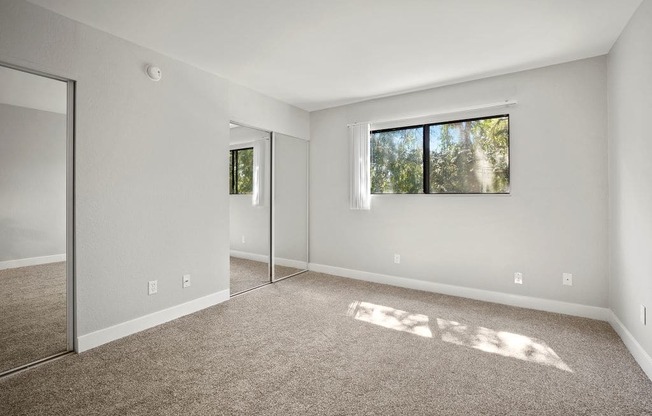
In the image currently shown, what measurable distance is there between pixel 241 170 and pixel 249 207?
0.49m

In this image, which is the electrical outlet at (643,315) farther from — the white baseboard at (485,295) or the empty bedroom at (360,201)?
the white baseboard at (485,295)

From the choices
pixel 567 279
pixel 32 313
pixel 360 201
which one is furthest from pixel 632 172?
pixel 32 313

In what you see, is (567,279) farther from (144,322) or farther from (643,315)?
(144,322)

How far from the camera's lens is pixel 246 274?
4.16 meters

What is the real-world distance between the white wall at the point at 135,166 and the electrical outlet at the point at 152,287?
0.15 ft

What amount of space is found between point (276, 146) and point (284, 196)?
71 cm

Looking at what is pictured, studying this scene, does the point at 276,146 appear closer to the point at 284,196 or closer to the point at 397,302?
the point at 284,196

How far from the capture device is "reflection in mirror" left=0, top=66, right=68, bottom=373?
221cm

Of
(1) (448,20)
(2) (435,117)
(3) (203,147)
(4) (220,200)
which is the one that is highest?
(1) (448,20)

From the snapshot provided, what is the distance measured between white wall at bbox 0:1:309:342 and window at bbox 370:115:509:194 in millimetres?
2073

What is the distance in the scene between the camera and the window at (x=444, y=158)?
3.60m

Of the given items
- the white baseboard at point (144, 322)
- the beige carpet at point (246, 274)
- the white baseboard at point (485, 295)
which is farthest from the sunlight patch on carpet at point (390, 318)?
the white baseboard at point (144, 322)

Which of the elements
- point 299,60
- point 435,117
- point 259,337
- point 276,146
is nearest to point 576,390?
point 259,337

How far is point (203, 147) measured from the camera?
11.2 feet
